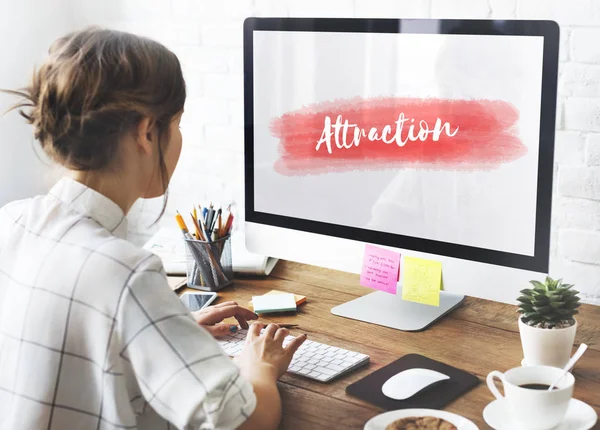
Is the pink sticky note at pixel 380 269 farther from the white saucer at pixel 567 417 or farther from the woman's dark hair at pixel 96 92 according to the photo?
the woman's dark hair at pixel 96 92

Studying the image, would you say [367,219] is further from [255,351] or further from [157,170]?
[157,170]

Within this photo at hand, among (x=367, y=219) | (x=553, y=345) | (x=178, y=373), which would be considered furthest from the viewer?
(x=367, y=219)

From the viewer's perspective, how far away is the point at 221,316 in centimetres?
141

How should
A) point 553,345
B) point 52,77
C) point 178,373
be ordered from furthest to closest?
point 553,345, point 52,77, point 178,373

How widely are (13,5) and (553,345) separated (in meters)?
1.71

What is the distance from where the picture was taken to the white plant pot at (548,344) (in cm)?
119

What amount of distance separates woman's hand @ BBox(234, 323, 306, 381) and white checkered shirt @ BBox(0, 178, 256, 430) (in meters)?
0.16

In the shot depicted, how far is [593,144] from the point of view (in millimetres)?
1537

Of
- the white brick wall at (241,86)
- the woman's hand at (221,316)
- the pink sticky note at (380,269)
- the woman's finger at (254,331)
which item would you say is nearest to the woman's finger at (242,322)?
the woman's hand at (221,316)

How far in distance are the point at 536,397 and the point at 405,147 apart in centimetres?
52

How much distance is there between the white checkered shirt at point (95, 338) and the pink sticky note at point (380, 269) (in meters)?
0.50

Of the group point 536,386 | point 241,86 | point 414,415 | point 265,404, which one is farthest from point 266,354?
point 241,86

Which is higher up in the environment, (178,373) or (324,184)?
(324,184)

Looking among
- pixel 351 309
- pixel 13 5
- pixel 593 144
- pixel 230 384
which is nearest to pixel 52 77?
pixel 230 384
